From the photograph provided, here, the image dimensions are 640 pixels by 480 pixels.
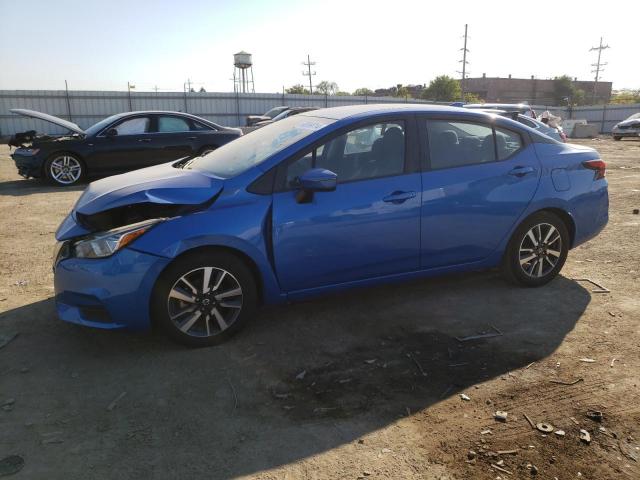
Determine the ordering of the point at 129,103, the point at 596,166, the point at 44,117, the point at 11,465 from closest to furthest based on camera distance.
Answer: the point at 11,465, the point at 596,166, the point at 44,117, the point at 129,103

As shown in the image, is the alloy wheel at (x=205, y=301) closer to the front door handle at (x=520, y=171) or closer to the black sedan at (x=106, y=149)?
the front door handle at (x=520, y=171)

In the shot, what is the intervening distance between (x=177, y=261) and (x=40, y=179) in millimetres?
9438

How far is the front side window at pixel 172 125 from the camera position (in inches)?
425

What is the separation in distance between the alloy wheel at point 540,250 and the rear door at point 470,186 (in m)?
0.29

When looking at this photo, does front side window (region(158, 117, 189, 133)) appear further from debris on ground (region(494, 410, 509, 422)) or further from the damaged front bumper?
debris on ground (region(494, 410, 509, 422))

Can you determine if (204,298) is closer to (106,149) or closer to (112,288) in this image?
(112,288)

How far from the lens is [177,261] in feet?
11.2

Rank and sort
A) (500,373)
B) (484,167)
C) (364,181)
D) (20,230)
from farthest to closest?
1. (20,230)
2. (484,167)
3. (364,181)
4. (500,373)

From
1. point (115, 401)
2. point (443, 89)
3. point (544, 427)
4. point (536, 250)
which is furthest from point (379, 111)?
point (443, 89)

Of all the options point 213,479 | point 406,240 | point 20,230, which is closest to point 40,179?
point 20,230

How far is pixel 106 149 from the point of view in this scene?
1042 cm

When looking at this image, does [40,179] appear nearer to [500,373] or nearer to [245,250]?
[245,250]

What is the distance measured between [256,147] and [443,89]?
72359mm

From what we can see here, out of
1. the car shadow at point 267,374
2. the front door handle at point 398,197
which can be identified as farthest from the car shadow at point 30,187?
the front door handle at point 398,197
